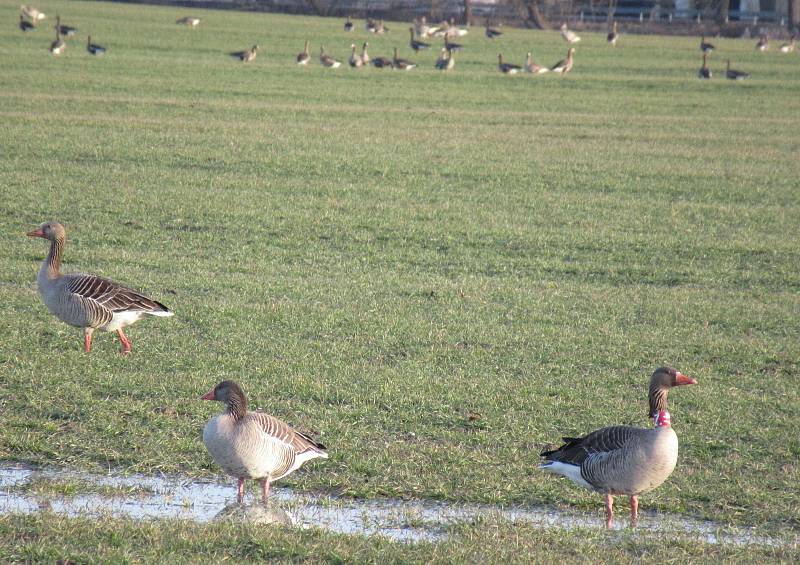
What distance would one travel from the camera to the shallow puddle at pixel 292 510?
6730mm

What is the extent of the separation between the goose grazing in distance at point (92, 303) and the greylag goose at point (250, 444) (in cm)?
302

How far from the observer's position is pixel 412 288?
1314 centimetres

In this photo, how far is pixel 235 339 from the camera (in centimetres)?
1058

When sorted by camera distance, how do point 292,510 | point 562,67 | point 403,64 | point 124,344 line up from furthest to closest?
1. point 562,67
2. point 403,64
3. point 124,344
4. point 292,510

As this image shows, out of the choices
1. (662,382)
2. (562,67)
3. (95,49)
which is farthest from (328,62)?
(662,382)

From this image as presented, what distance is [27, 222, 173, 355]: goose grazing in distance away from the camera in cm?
989

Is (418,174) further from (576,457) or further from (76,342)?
(576,457)

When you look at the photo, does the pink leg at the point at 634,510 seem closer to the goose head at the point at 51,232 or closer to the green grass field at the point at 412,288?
the green grass field at the point at 412,288

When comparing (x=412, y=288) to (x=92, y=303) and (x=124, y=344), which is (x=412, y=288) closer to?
(x=124, y=344)

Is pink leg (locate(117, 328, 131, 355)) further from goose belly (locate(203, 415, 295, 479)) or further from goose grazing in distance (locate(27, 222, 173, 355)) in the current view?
goose belly (locate(203, 415, 295, 479))

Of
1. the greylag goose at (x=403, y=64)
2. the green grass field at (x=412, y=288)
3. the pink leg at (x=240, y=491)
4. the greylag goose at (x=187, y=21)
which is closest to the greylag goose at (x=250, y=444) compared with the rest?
the pink leg at (x=240, y=491)

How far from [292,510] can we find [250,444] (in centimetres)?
58

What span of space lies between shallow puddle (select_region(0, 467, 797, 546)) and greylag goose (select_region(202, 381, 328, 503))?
0.82 ft

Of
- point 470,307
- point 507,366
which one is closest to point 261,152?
point 470,307
